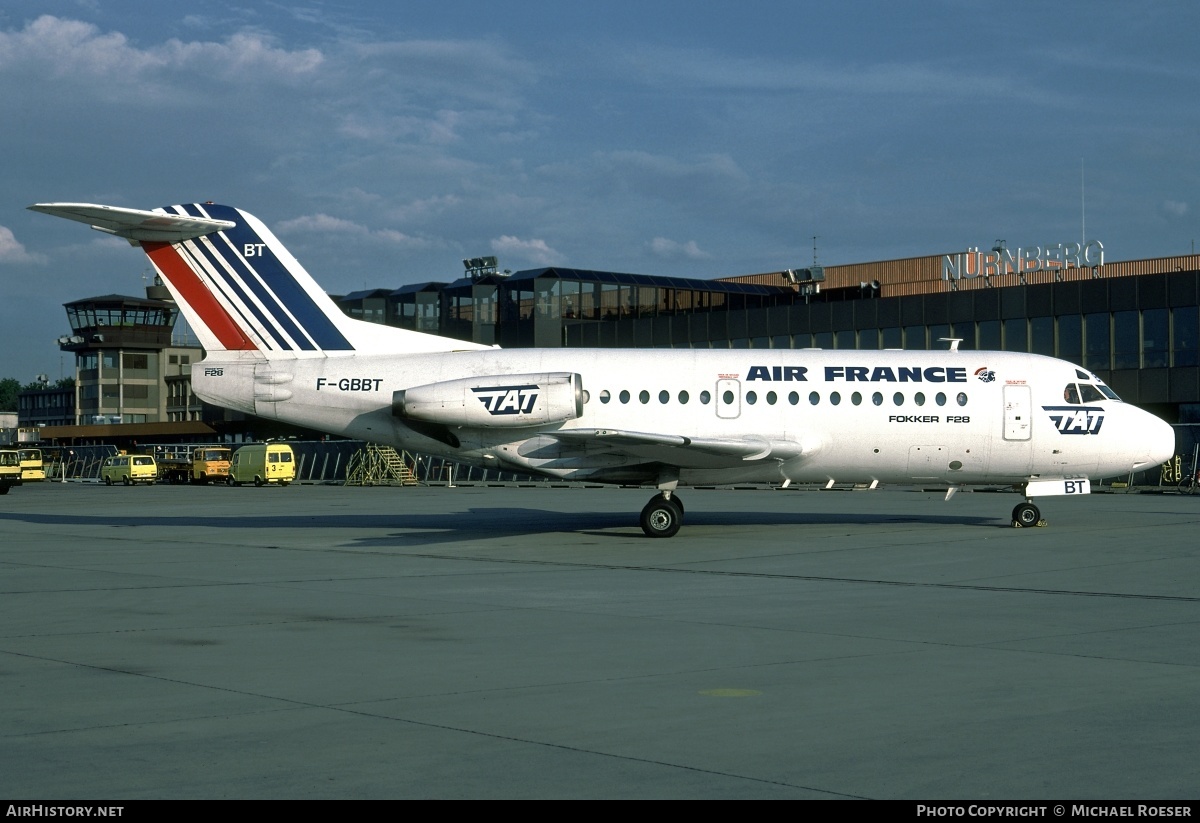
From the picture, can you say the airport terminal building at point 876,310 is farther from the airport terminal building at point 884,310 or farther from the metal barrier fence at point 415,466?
the metal barrier fence at point 415,466

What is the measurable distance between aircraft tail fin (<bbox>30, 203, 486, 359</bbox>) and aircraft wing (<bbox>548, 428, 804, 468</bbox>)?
5.54 metres

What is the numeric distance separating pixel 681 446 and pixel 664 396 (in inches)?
91.3

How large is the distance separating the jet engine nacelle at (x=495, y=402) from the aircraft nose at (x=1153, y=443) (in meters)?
12.0

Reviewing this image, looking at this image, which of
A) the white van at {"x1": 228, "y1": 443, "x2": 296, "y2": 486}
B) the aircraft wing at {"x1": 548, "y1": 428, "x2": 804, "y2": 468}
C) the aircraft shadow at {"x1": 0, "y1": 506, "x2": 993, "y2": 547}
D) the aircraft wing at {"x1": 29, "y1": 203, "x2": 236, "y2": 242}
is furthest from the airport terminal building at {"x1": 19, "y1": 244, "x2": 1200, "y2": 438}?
the aircraft wing at {"x1": 29, "y1": 203, "x2": 236, "y2": 242}

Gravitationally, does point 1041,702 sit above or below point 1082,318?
below

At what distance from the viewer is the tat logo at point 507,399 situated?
23.9 metres

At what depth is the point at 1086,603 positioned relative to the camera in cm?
1448

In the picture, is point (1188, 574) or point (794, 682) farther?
point (1188, 574)

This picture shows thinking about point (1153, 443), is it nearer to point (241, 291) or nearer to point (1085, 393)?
point (1085, 393)

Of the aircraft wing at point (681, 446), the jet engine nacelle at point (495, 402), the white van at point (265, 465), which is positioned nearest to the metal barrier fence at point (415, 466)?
the white van at point (265, 465)

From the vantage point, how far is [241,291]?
25.4 metres
